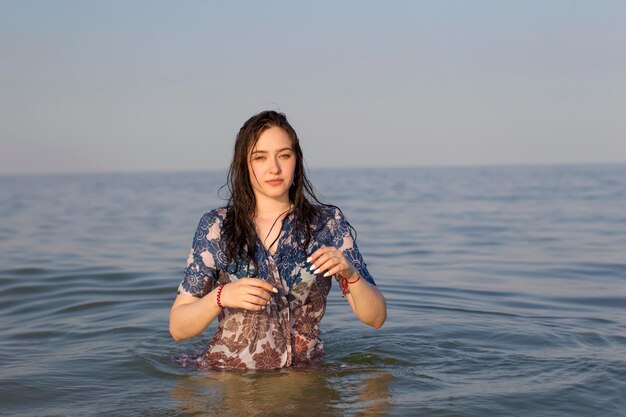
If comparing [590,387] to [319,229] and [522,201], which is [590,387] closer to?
[319,229]

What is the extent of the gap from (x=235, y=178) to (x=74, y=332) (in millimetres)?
2981

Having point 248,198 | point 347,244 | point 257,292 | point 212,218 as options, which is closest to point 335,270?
point 257,292

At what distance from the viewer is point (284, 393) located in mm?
5020

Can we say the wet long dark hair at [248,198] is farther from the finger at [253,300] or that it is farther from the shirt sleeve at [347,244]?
the finger at [253,300]

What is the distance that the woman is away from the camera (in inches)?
204

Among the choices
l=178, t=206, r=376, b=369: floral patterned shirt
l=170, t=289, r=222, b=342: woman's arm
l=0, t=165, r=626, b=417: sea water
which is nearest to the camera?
l=170, t=289, r=222, b=342: woman's arm

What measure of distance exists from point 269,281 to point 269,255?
0.16m

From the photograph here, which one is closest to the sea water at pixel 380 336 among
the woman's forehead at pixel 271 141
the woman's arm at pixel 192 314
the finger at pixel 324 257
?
the woman's arm at pixel 192 314

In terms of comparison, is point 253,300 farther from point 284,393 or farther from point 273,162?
point 273,162

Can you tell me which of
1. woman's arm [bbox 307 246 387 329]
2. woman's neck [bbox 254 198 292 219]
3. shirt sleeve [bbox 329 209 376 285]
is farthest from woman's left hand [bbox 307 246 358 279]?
woman's neck [bbox 254 198 292 219]

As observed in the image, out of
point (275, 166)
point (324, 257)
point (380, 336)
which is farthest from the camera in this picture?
point (380, 336)

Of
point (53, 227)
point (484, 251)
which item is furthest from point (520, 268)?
point (53, 227)

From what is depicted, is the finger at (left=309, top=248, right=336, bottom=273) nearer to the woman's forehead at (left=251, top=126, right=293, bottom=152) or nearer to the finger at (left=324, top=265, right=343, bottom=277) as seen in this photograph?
the finger at (left=324, top=265, right=343, bottom=277)

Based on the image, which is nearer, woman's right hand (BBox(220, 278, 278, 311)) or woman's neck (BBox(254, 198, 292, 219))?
woman's right hand (BBox(220, 278, 278, 311))
